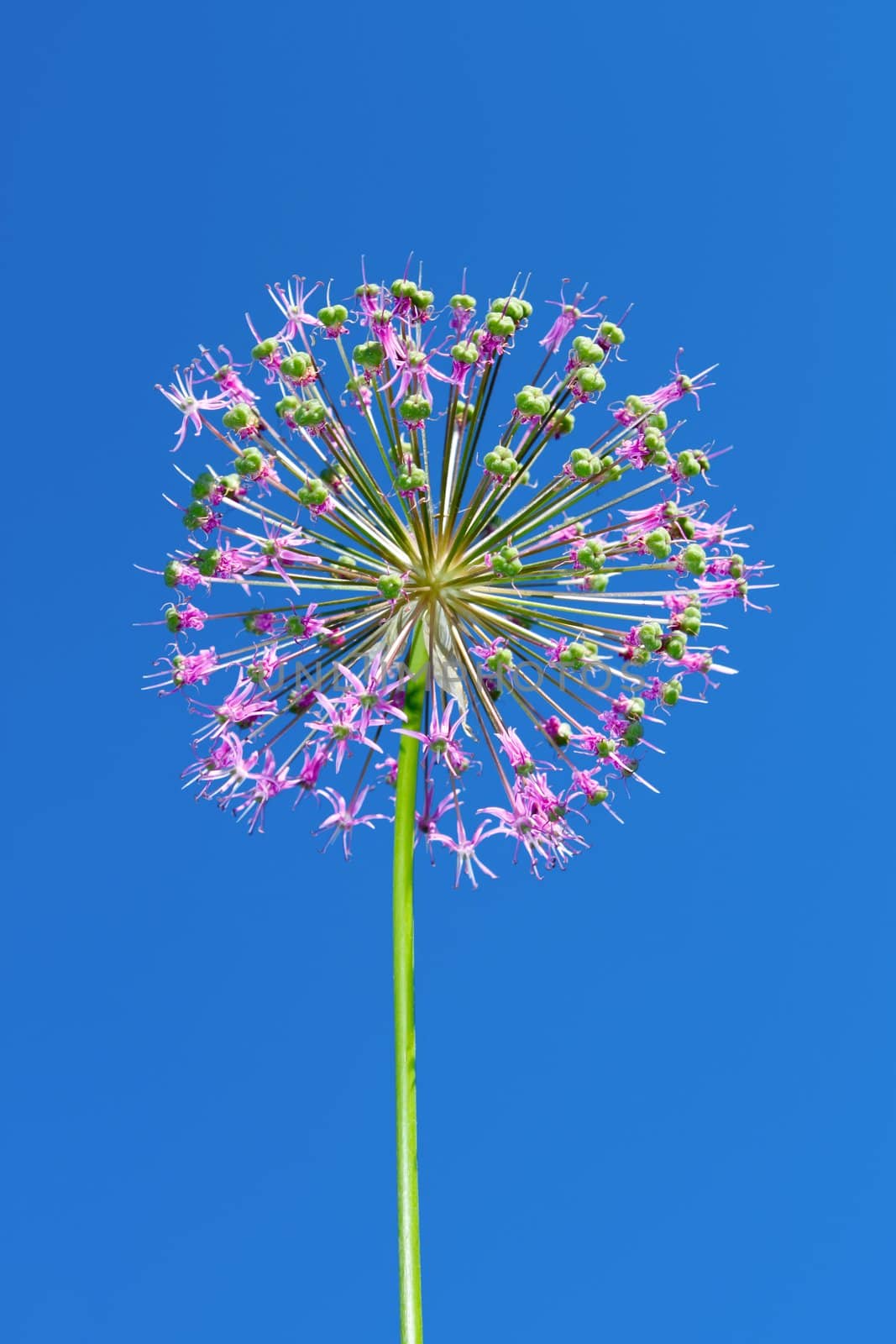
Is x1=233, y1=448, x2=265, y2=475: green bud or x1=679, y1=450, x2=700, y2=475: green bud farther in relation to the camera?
x1=679, y1=450, x2=700, y2=475: green bud

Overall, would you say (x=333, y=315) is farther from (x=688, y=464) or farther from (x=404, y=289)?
(x=688, y=464)

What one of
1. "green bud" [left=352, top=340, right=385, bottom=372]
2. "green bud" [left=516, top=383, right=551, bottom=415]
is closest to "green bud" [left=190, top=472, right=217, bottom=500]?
"green bud" [left=352, top=340, right=385, bottom=372]

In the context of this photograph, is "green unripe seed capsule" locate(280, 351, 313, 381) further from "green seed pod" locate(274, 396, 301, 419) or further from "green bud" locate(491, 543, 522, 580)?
"green bud" locate(491, 543, 522, 580)

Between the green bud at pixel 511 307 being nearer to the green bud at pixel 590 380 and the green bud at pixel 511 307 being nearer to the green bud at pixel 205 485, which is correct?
the green bud at pixel 590 380

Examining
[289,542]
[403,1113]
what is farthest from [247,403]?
[403,1113]

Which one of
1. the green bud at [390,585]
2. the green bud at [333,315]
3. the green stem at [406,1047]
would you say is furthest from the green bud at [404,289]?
the green stem at [406,1047]

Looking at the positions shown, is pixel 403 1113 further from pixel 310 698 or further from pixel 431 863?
pixel 310 698
